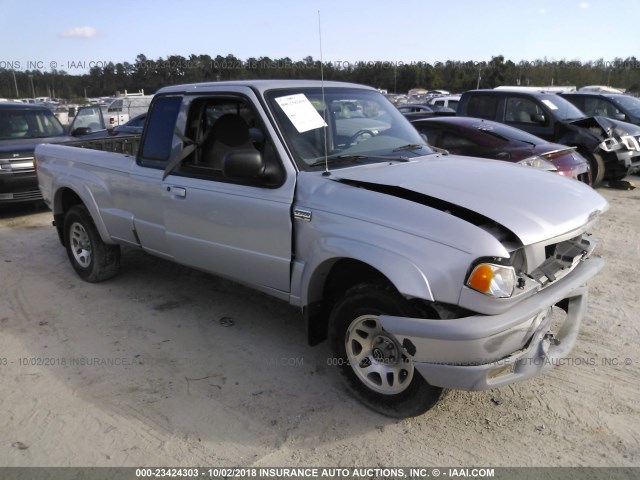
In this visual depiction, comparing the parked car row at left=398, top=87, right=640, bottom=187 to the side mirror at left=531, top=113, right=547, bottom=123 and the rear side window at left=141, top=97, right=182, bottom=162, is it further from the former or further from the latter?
the rear side window at left=141, top=97, right=182, bottom=162

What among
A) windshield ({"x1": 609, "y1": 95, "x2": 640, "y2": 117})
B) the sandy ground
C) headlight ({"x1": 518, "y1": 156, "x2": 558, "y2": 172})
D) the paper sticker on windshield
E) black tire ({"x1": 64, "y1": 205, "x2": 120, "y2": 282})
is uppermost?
the paper sticker on windshield

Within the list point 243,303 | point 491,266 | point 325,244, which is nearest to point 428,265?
point 491,266

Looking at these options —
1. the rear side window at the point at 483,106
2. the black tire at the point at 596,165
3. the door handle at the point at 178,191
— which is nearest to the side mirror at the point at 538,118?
the rear side window at the point at 483,106

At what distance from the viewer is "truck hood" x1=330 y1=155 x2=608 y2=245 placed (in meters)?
2.77

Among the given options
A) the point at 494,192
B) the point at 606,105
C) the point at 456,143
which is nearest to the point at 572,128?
the point at 606,105

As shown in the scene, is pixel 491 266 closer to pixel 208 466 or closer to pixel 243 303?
pixel 208 466

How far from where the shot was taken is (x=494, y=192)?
301 centimetres

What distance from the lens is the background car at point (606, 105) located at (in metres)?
11.9

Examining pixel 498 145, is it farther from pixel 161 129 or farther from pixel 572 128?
pixel 161 129

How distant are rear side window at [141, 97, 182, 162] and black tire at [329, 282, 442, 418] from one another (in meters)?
2.24

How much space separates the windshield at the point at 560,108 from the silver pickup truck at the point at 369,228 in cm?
655

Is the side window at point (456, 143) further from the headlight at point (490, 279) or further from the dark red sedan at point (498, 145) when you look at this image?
the headlight at point (490, 279)

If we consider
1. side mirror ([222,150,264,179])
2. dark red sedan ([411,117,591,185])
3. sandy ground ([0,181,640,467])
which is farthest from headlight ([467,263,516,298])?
dark red sedan ([411,117,591,185])

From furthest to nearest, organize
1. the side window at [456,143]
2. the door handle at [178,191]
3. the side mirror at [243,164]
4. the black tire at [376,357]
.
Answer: the side window at [456,143]
the door handle at [178,191]
the side mirror at [243,164]
the black tire at [376,357]
